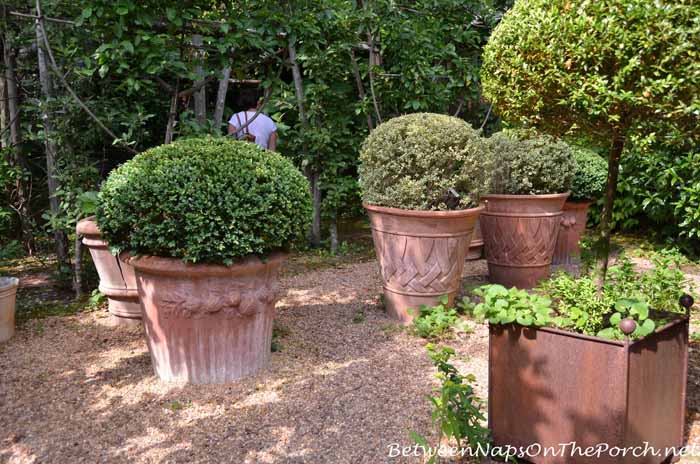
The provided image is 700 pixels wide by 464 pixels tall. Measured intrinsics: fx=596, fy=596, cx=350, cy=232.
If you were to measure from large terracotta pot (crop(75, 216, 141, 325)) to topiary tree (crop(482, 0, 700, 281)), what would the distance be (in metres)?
2.72

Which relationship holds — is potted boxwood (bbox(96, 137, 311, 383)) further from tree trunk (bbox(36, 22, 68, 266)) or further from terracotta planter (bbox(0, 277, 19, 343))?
tree trunk (bbox(36, 22, 68, 266))

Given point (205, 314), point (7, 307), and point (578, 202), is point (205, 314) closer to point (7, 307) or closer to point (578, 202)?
point (7, 307)

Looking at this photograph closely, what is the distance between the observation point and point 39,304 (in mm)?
4598

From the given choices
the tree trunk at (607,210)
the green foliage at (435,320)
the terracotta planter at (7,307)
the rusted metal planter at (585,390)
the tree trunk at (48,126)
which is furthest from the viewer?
the tree trunk at (48,126)

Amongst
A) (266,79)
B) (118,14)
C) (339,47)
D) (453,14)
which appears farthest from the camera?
(453,14)

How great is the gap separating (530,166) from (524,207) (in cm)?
38

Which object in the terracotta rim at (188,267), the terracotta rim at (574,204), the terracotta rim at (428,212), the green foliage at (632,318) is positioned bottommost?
the terracotta rim at (574,204)

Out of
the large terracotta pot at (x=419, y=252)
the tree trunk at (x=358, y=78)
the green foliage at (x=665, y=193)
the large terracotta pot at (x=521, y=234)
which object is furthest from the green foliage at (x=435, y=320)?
the green foliage at (x=665, y=193)

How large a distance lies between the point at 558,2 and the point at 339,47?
3.75 m

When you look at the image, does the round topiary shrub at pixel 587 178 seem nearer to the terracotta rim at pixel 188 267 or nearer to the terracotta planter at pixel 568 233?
the terracotta planter at pixel 568 233

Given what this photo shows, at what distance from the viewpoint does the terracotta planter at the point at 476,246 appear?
6.06 meters

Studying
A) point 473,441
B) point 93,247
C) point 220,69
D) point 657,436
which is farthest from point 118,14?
point 657,436

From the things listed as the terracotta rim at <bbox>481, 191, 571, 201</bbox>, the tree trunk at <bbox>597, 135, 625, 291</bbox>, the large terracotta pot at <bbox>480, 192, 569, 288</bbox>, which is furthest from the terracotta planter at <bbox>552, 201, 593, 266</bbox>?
the tree trunk at <bbox>597, 135, 625, 291</bbox>

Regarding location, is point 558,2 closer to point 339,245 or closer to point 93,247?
point 93,247
